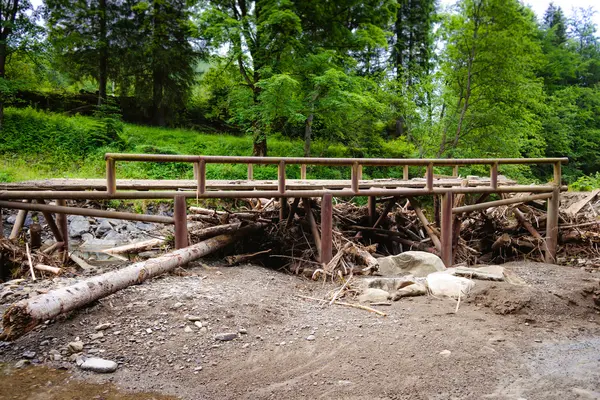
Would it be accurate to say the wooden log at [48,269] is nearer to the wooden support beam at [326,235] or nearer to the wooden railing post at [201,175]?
the wooden railing post at [201,175]

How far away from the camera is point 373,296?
620cm

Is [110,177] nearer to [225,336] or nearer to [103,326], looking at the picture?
[103,326]

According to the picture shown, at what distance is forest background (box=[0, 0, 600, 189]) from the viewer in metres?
17.2

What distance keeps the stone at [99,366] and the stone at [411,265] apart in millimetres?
4925

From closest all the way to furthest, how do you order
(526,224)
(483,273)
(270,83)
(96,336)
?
(96,336), (483,273), (526,224), (270,83)

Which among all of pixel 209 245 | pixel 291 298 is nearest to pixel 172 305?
pixel 291 298

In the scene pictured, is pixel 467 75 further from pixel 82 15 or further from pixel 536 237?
pixel 82 15

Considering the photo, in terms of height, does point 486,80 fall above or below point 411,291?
above

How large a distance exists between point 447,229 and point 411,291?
117 inches

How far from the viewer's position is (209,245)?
763 cm

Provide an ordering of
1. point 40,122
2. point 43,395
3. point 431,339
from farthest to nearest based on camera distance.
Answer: point 40,122, point 431,339, point 43,395

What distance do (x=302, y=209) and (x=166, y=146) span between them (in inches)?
469

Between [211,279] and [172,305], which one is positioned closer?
[172,305]

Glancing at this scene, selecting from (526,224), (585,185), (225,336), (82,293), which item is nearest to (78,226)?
(82,293)
